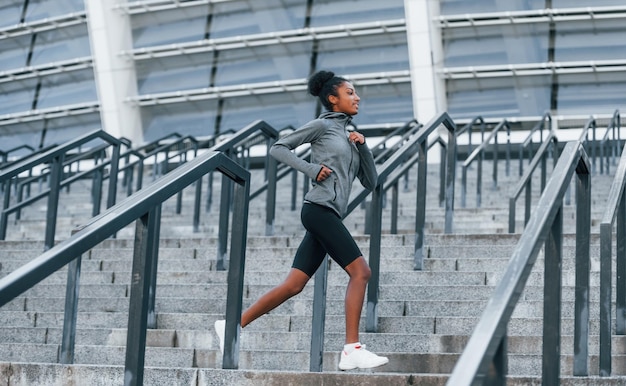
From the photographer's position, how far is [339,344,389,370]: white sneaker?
477 centimetres

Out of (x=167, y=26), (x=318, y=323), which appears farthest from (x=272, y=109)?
(x=318, y=323)

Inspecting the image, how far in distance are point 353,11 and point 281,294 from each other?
1576 centimetres

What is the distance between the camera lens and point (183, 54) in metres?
21.8

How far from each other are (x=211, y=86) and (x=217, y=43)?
39.3 inches

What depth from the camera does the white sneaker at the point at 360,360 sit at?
4766mm

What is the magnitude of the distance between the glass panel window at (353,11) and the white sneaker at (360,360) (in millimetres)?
15564

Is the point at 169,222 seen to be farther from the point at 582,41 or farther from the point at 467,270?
the point at 582,41

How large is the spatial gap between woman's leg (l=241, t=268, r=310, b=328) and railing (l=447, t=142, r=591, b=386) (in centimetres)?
121

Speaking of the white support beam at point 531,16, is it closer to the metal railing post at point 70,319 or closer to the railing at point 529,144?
the railing at point 529,144

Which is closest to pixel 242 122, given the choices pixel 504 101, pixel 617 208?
pixel 504 101

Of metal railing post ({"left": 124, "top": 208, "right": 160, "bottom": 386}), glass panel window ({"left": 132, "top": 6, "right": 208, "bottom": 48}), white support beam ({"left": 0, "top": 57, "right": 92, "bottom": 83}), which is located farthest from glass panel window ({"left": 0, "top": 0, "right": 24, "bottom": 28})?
metal railing post ({"left": 124, "top": 208, "right": 160, "bottom": 386})

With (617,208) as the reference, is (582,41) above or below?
above

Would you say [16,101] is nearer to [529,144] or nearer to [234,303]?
[529,144]

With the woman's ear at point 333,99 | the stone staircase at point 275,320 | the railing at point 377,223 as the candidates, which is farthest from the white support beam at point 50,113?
the woman's ear at point 333,99
